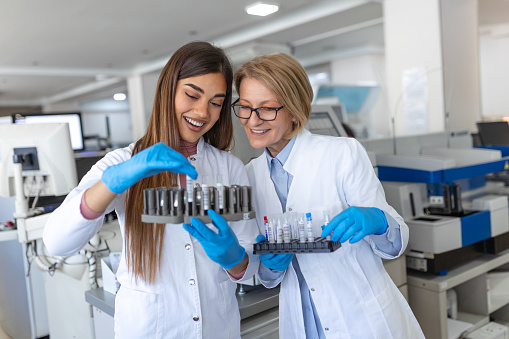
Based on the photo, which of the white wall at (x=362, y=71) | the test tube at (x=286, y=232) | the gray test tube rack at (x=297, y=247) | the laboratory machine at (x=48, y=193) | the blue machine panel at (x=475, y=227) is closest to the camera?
the gray test tube rack at (x=297, y=247)

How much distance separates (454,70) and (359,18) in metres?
2.36

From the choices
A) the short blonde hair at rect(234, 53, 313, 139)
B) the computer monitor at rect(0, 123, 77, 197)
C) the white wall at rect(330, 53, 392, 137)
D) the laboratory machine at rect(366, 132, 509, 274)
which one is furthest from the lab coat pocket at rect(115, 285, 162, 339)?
the white wall at rect(330, 53, 392, 137)

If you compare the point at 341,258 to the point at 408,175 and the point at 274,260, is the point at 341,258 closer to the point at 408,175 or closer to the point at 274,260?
the point at 274,260

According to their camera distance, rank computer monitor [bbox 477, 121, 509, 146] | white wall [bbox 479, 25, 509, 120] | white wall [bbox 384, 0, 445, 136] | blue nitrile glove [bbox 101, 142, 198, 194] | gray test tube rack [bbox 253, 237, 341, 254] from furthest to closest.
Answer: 1. white wall [bbox 479, 25, 509, 120]
2. white wall [bbox 384, 0, 445, 136]
3. computer monitor [bbox 477, 121, 509, 146]
4. gray test tube rack [bbox 253, 237, 341, 254]
5. blue nitrile glove [bbox 101, 142, 198, 194]

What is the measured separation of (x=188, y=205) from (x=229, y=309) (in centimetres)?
40

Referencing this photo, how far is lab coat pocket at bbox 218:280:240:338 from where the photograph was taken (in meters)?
1.23

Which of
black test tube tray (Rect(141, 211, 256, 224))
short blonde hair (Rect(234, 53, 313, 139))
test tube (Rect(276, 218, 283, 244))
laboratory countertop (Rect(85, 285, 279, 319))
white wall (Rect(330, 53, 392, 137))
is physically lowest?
laboratory countertop (Rect(85, 285, 279, 319))

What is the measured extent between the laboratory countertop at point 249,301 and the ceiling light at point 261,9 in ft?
15.9

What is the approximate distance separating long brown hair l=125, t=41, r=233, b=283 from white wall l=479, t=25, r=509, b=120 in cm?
808

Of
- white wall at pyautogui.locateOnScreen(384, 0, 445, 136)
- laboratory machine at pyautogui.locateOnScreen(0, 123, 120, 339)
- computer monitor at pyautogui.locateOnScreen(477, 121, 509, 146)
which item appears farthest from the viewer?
white wall at pyautogui.locateOnScreen(384, 0, 445, 136)

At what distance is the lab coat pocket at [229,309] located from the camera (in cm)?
123

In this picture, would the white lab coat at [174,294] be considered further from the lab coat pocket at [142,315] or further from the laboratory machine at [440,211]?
the laboratory machine at [440,211]

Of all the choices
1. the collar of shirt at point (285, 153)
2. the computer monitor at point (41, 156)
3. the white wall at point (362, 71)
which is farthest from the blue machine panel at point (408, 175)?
the white wall at point (362, 71)

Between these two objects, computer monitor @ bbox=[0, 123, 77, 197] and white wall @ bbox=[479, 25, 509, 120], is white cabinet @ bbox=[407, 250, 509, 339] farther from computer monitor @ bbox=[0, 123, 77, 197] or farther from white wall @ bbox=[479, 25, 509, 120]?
white wall @ bbox=[479, 25, 509, 120]
